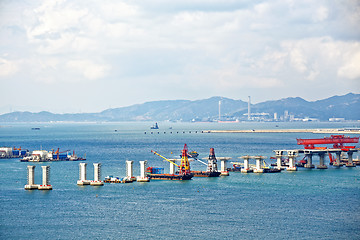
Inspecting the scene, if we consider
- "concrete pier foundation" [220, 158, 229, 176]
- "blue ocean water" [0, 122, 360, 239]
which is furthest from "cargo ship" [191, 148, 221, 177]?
"blue ocean water" [0, 122, 360, 239]

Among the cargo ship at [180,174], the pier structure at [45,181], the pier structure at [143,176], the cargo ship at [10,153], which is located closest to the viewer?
the pier structure at [45,181]

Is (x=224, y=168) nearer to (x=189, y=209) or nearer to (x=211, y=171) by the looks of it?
(x=211, y=171)

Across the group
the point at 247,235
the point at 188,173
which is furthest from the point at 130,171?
the point at 247,235

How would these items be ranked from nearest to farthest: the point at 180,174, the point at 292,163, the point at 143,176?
the point at 143,176 < the point at 180,174 < the point at 292,163

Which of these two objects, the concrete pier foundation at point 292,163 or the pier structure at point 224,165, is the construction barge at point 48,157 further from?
the concrete pier foundation at point 292,163

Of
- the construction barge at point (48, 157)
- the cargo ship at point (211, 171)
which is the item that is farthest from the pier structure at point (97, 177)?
the construction barge at point (48, 157)

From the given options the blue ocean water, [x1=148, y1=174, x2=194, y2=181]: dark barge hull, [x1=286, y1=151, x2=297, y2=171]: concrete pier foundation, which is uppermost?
[x1=286, y1=151, x2=297, y2=171]: concrete pier foundation

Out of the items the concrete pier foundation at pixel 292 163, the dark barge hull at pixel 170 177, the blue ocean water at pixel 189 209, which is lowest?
the blue ocean water at pixel 189 209

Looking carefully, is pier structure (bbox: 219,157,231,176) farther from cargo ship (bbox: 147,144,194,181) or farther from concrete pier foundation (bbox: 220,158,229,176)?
cargo ship (bbox: 147,144,194,181)

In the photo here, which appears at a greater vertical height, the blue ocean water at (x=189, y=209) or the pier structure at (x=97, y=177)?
the pier structure at (x=97, y=177)

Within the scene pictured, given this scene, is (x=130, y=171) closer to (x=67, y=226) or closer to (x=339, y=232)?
(x=67, y=226)

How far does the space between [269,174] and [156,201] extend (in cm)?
3609

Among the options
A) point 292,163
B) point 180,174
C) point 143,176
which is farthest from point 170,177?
point 292,163

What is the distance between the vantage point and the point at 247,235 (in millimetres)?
55656
